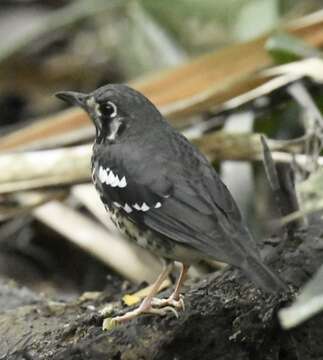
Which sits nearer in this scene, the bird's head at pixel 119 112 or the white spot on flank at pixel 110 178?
the white spot on flank at pixel 110 178

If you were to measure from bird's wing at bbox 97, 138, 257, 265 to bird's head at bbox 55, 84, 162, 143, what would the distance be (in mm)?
197

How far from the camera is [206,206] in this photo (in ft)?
14.2

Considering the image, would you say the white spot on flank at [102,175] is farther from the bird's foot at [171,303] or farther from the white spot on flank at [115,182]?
the bird's foot at [171,303]

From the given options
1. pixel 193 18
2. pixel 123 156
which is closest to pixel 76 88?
pixel 193 18

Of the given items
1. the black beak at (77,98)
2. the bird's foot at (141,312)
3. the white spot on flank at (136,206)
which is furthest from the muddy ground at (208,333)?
the black beak at (77,98)

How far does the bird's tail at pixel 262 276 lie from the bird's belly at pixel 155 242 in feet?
1.04

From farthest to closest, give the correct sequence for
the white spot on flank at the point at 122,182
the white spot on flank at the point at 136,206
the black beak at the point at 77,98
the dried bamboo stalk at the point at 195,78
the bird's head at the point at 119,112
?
1. the dried bamboo stalk at the point at 195,78
2. the black beak at the point at 77,98
3. the bird's head at the point at 119,112
4. the white spot on flank at the point at 122,182
5. the white spot on flank at the point at 136,206

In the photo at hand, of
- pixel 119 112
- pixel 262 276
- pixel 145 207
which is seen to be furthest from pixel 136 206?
pixel 262 276

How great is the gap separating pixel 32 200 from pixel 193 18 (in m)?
2.24

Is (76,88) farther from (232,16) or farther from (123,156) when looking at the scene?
(123,156)

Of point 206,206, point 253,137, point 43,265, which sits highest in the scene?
point 206,206

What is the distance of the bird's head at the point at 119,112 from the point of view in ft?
15.7

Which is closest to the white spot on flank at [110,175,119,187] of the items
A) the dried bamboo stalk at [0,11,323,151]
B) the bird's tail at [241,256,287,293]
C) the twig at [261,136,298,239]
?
the twig at [261,136,298,239]

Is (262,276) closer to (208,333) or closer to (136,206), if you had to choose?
(208,333)
